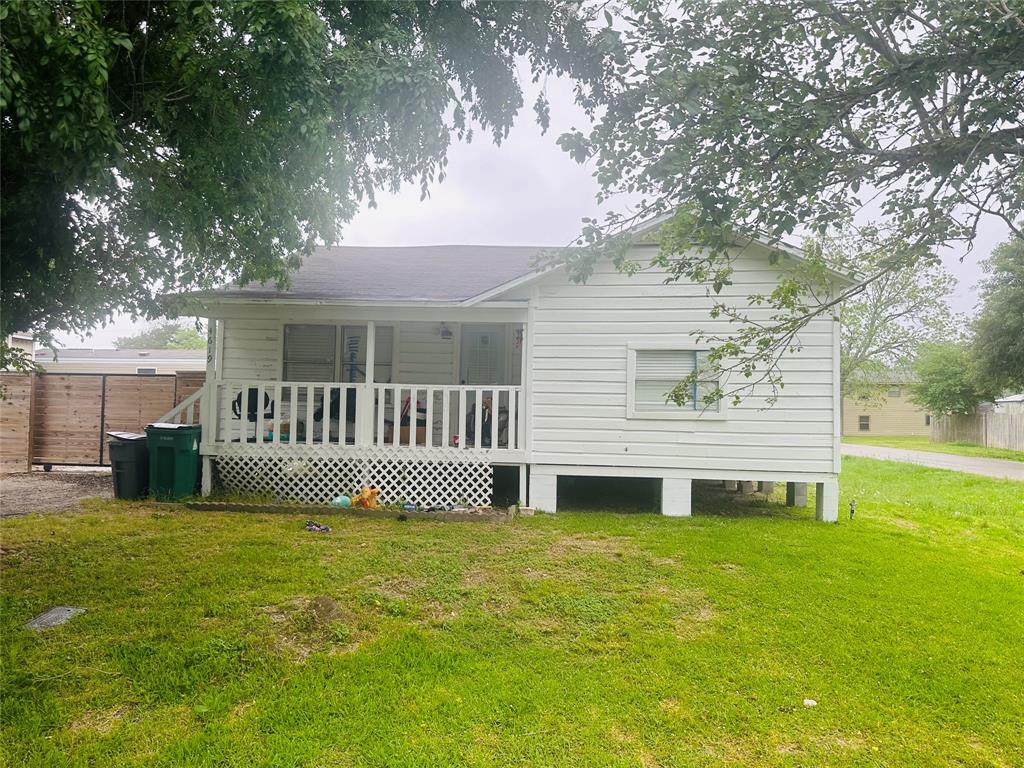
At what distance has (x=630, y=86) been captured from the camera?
3.46 metres

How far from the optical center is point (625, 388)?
7.60 m

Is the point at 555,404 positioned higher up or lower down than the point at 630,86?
lower down

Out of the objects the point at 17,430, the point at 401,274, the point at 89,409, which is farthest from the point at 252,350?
the point at 17,430

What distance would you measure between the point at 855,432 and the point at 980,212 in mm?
39386

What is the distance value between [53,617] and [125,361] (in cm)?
2634

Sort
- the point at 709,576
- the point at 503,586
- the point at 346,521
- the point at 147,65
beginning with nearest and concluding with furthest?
the point at 147,65 < the point at 503,586 < the point at 709,576 < the point at 346,521

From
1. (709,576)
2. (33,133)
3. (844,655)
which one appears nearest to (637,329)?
(709,576)

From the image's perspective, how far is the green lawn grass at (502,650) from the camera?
262 cm

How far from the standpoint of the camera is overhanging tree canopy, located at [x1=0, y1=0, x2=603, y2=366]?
3070 mm

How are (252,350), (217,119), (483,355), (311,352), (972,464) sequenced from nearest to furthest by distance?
(217,119) → (252,350) → (311,352) → (483,355) → (972,464)

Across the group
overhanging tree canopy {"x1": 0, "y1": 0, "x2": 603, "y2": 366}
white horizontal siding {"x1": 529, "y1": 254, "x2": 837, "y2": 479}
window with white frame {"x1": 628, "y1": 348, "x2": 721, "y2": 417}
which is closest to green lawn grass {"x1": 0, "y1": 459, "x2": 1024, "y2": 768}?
white horizontal siding {"x1": 529, "y1": 254, "x2": 837, "y2": 479}

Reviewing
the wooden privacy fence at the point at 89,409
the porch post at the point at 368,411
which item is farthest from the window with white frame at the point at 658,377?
the wooden privacy fence at the point at 89,409

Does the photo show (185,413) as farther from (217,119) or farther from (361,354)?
(217,119)

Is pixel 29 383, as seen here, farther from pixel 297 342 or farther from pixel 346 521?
pixel 346 521
